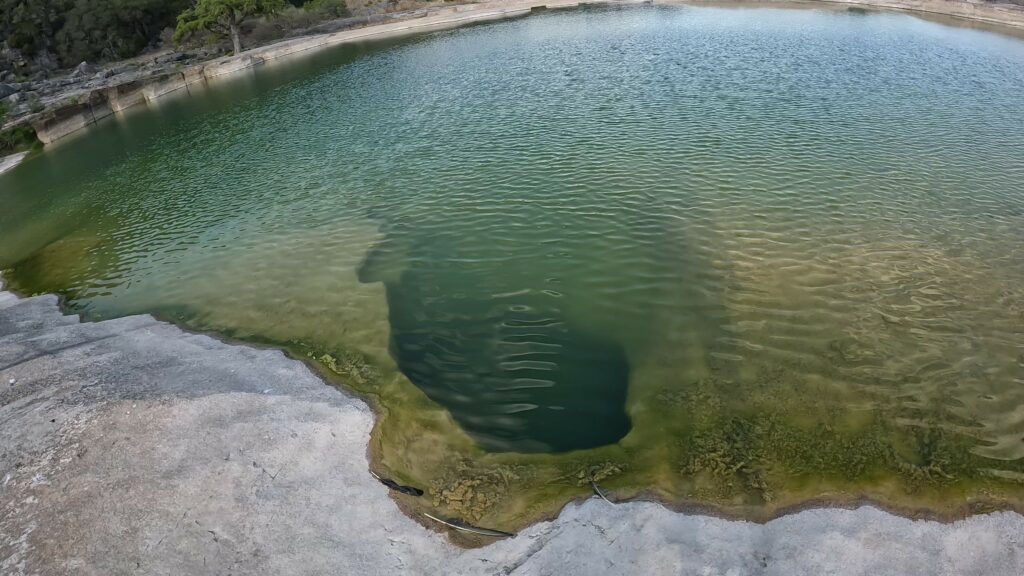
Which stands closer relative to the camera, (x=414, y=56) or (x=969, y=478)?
(x=969, y=478)

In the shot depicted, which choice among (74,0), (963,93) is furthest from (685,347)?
(74,0)

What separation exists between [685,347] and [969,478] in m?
6.87

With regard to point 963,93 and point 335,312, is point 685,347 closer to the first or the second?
point 335,312

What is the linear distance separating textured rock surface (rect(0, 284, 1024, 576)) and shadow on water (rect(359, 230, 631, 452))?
8.81 feet

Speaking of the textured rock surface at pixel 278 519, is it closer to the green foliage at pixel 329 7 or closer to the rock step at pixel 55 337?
the rock step at pixel 55 337

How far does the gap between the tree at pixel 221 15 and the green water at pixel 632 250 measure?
40.8 meters

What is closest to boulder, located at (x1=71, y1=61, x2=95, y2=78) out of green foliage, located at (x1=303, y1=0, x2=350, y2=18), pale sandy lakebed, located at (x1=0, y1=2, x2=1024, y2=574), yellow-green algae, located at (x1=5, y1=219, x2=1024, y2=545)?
green foliage, located at (x1=303, y1=0, x2=350, y2=18)

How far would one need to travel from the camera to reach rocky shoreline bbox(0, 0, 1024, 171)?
54312mm

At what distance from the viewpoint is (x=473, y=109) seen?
133ft

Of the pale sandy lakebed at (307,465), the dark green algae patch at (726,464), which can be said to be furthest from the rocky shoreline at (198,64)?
the dark green algae patch at (726,464)

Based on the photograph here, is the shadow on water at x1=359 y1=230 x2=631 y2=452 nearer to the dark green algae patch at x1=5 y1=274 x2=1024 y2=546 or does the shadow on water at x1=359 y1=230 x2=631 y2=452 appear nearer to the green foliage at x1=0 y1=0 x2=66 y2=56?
the dark green algae patch at x1=5 y1=274 x2=1024 y2=546

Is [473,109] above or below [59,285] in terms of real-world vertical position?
above

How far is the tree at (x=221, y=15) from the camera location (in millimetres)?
76562

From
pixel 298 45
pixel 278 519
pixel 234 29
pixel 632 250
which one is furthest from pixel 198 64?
pixel 278 519
